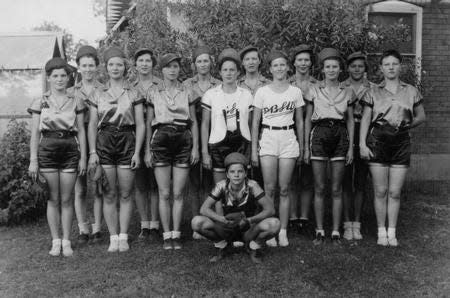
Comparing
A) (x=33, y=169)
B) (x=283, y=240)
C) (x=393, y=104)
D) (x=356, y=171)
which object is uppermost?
(x=393, y=104)

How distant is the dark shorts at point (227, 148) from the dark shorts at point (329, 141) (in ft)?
2.50

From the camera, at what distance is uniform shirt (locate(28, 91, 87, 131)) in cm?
512

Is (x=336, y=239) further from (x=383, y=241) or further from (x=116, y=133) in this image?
(x=116, y=133)

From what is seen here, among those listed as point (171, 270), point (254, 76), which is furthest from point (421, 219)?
point (171, 270)

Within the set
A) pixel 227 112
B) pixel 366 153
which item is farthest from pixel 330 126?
pixel 227 112

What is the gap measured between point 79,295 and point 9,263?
56.5 inches

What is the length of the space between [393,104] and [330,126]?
0.73 meters

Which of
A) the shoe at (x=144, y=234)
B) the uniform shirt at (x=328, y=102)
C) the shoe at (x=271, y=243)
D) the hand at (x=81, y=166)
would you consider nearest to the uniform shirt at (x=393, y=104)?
the uniform shirt at (x=328, y=102)

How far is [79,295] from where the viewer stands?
425cm

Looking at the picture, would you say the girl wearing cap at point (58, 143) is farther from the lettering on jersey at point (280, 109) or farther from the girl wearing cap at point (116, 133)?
the lettering on jersey at point (280, 109)

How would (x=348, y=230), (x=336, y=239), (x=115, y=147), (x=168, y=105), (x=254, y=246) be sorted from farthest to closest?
(x=348, y=230), (x=336, y=239), (x=168, y=105), (x=115, y=147), (x=254, y=246)

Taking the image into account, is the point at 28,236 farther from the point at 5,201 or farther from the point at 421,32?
the point at 421,32

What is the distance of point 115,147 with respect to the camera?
5215 mm

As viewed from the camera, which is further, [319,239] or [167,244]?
[319,239]
